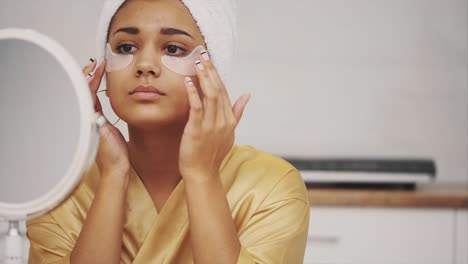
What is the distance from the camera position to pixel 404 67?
5.40ft

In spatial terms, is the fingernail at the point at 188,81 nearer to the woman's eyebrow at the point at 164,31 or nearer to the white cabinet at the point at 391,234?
the woman's eyebrow at the point at 164,31

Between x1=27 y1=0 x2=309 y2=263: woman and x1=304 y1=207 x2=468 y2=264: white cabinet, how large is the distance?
618 mm

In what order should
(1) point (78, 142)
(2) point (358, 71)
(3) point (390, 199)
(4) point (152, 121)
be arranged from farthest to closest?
(2) point (358, 71) < (3) point (390, 199) < (4) point (152, 121) < (1) point (78, 142)

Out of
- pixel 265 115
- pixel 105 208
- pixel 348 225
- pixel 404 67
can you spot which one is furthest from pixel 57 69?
pixel 404 67

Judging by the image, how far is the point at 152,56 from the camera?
0.64m

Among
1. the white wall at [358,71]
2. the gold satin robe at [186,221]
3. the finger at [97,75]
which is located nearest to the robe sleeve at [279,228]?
the gold satin robe at [186,221]

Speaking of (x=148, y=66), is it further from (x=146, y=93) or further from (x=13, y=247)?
(x=13, y=247)

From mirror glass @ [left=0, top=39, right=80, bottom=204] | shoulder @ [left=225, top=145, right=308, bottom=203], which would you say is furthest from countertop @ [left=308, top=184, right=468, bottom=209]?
mirror glass @ [left=0, top=39, right=80, bottom=204]

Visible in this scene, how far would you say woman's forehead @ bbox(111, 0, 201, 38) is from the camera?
65cm

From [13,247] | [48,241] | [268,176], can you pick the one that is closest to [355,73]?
[268,176]

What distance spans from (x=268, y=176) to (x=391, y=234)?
68cm

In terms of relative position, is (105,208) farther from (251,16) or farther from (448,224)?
(251,16)

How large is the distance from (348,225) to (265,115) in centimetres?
41

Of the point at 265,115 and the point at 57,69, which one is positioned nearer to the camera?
the point at 57,69
